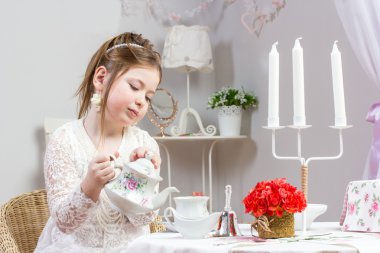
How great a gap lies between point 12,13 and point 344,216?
220 cm

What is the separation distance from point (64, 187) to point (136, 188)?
0.31m

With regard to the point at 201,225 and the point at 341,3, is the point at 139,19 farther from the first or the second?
the point at 201,225

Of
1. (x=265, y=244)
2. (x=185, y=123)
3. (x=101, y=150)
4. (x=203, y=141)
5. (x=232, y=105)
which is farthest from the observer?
(x=203, y=141)

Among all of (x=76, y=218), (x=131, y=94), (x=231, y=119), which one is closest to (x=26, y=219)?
(x=76, y=218)

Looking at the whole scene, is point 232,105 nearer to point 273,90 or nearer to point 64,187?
point 64,187

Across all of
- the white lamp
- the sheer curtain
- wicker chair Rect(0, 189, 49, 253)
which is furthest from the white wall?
wicker chair Rect(0, 189, 49, 253)

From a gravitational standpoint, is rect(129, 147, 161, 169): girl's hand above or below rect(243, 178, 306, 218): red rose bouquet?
above

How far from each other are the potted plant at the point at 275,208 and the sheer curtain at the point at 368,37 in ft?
3.54

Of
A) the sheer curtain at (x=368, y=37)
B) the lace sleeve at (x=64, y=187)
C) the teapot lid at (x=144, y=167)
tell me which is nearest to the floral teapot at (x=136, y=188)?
the teapot lid at (x=144, y=167)

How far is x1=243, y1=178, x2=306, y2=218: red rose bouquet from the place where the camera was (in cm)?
143

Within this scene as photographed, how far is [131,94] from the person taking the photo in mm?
1794

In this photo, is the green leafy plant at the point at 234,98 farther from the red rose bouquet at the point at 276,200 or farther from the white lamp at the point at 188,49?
the red rose bouquet at the point at 276,200

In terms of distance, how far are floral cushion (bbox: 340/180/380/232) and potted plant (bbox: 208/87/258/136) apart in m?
1.96

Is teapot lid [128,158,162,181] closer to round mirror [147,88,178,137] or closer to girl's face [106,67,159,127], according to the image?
girl's face [106,67,159,127]
